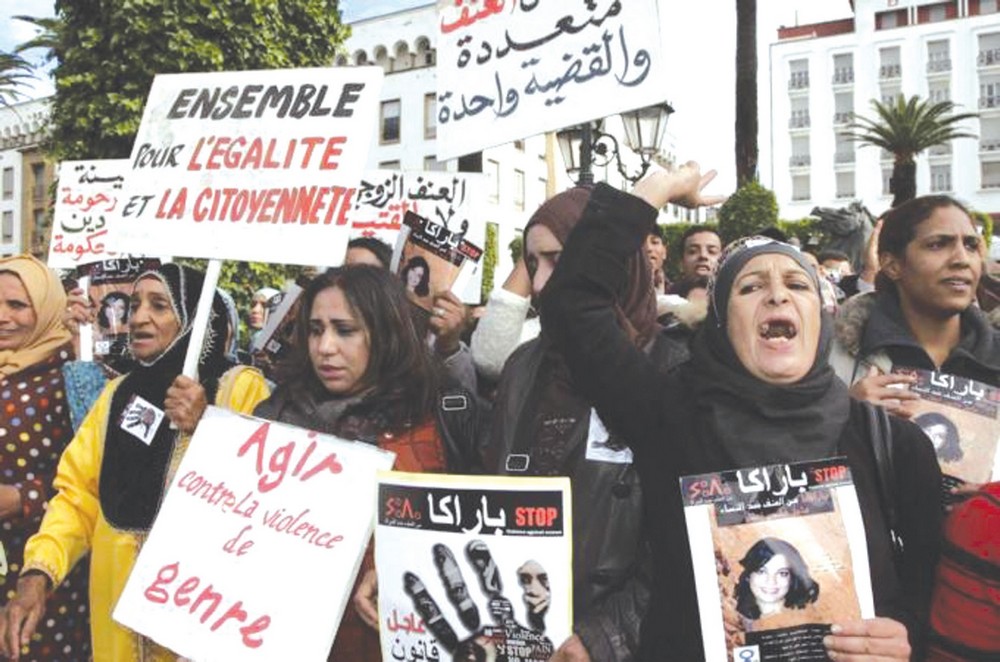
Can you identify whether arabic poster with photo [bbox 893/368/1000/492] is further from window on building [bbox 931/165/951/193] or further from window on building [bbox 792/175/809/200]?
window on building [bbox 792/175/809/200]

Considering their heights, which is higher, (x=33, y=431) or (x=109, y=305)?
(x=109, y=305)

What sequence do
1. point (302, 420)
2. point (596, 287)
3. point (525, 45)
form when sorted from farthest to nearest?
1. point (525, 45)
2. point (302, 420)
3. point (596, 287)

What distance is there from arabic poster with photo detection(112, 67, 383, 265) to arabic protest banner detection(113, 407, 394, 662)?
2.04ft

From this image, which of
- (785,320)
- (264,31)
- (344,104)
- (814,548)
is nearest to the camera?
(814,548)

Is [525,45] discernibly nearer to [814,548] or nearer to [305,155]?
[305,155]

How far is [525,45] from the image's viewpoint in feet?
10.4

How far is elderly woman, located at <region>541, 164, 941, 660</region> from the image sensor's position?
194cm

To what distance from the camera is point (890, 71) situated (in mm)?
68000

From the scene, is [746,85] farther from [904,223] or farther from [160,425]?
[160,425]

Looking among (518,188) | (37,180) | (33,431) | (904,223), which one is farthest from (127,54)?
(37,180)

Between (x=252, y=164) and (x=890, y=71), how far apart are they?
7309cm

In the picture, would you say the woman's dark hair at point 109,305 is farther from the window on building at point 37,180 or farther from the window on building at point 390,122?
the window on building at point 37,180

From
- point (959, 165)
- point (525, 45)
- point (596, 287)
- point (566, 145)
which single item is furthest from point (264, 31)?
point (959, 165)

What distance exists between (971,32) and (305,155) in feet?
240
